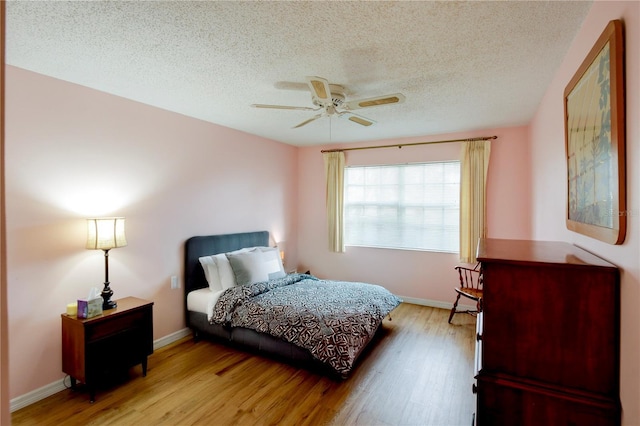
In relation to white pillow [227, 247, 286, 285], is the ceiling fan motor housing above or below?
above

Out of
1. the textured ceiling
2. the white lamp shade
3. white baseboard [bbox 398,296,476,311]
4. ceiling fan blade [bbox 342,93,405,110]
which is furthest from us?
white baseboard [bbox 398,296,476,311]

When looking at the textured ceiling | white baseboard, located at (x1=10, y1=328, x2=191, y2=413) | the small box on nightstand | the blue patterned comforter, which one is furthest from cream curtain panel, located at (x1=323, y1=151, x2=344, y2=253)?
white baseboard, located at (x1=10, y1=328, x2=191, y2=413)

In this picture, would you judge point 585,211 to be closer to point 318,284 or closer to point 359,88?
point 359,88

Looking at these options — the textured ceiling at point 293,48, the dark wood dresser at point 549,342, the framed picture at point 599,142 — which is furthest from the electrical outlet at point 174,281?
the framed picture at point 599,142

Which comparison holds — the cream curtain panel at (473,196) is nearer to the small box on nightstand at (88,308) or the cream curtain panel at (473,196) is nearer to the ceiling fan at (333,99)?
the ceiling fan at (333,99)

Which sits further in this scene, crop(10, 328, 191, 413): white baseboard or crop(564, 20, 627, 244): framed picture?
crop(10, 328, 191, 413): white baseboard

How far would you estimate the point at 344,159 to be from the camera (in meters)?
5.09

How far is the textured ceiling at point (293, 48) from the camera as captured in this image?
164 cm

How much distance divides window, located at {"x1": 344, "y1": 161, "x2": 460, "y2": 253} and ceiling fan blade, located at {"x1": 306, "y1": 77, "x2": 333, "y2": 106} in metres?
2.55

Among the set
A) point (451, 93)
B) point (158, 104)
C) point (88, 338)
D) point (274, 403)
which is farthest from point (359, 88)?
point (88, 338)

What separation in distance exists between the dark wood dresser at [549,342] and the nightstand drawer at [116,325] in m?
2.63

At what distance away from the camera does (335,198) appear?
5109 millimetres

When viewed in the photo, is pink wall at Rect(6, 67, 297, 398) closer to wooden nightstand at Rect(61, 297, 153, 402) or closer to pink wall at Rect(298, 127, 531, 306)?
wooden nightstand at Rect(61, 297, 153, 402)

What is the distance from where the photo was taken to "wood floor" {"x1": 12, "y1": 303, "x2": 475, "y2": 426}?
2148 millimetres
